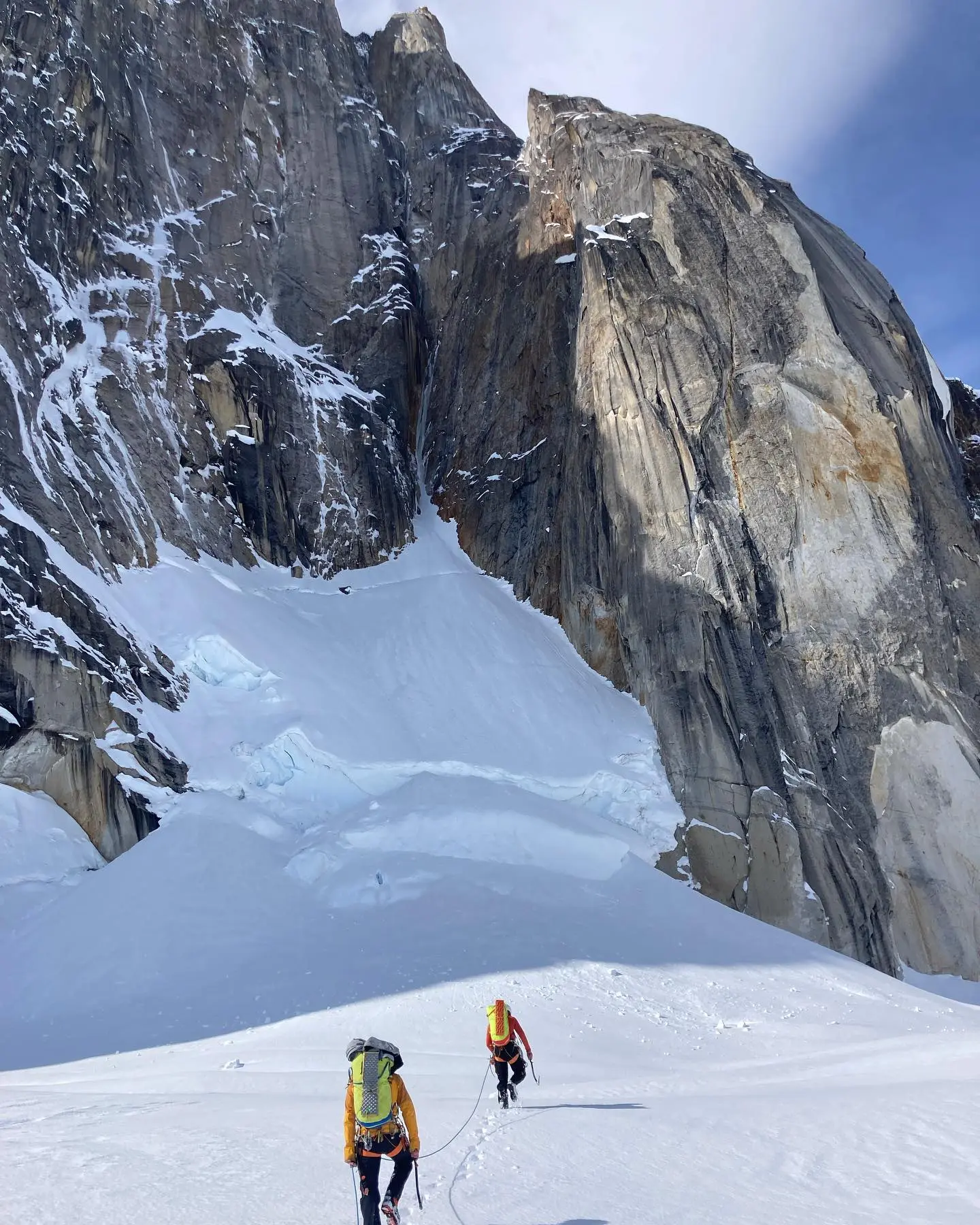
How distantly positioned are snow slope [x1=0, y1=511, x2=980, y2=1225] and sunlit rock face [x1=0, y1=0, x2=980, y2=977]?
1.76 m

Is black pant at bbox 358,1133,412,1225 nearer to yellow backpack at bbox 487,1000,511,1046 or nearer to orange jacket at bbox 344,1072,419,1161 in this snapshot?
orange jacket at bbox 344,1072,419,1161

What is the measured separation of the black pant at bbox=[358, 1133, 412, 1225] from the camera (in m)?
4.56

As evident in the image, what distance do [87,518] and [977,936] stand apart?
24.4m

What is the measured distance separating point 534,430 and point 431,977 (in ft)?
78.2

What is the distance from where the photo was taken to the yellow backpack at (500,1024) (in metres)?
8.40

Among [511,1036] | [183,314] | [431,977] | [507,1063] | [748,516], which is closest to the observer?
[507,1063]

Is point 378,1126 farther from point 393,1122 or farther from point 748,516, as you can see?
point 748,516

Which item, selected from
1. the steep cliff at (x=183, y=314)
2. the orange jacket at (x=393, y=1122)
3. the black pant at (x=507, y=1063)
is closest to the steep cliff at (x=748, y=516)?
the steep cliff at (x=183, y=314)

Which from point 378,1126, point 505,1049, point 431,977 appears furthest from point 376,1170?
point 431,977

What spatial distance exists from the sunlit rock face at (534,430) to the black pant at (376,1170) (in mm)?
15359

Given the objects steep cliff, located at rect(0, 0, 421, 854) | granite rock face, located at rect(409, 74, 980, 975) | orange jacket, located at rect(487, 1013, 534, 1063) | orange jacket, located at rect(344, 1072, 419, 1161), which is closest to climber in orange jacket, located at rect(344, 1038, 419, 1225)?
orange jacket, located at rect(344, 1072, 419, 1161)

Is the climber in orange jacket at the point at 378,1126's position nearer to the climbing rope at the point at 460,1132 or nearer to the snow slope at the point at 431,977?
the snow slope at the point at 431,977

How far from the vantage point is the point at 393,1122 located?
16.0ft

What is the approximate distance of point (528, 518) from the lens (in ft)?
107
